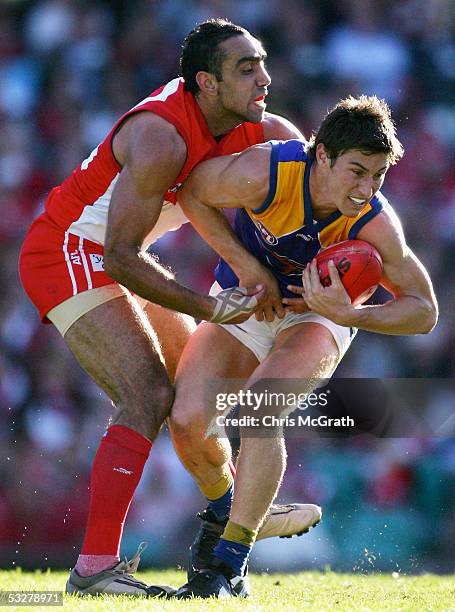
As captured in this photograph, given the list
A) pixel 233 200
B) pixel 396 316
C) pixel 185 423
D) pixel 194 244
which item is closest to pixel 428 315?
pixel 396 316

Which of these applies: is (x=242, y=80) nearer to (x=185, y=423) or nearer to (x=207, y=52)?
(x=207, y=52)

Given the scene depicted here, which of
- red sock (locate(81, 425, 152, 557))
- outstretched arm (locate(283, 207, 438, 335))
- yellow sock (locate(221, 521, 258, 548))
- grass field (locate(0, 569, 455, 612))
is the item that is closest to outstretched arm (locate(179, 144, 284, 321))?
outstretched arm (locate(283, 207, 438, 335))

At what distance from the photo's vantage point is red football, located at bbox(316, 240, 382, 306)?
4344mm

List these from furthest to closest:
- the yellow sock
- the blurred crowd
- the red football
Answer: the blurred crowd, the red football, the yellow sock

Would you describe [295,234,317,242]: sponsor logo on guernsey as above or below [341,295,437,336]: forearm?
above

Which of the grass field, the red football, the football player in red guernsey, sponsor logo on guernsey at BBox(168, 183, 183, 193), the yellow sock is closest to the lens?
the grass field

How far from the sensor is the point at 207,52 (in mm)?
4855

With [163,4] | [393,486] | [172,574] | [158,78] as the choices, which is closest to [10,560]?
[172,574]

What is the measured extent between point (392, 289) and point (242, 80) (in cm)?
110

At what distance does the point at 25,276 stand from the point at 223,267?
0.90 meters

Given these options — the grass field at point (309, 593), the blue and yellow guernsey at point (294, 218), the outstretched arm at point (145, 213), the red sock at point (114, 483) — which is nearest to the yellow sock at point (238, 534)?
the grass field at point (309, 593)

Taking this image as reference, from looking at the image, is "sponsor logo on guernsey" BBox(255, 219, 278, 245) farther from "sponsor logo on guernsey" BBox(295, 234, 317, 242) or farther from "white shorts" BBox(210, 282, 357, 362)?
"white shorts" BBox(210, 282, 357, 362)

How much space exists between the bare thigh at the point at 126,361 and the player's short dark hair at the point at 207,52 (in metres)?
1.02

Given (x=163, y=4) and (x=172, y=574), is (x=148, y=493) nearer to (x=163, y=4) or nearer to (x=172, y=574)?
(x=172, y=574)
